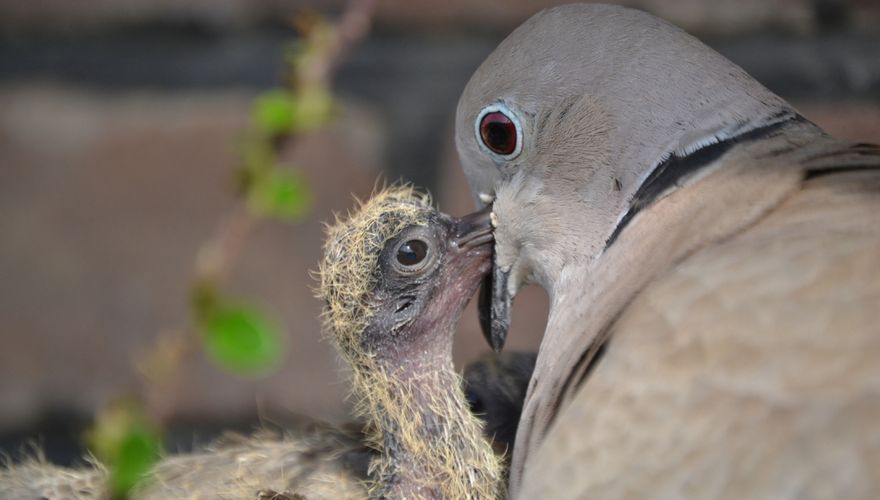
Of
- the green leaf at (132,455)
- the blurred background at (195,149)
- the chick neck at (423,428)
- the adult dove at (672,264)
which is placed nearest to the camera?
the green leaf at (132,455)

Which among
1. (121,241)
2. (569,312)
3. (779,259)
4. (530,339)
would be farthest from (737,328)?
(121,241)

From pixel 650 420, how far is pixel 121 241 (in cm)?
76

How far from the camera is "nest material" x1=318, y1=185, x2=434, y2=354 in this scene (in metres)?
0.69

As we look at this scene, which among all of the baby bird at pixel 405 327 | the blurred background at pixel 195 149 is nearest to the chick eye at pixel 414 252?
the baby bird at pixel 405 327

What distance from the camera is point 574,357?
0.62 metres

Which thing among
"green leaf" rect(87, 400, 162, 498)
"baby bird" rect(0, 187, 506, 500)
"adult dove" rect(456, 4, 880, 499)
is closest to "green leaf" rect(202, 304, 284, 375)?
"green leaf" rect(87, 400, 162, 498)

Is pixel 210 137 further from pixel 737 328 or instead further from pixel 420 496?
pixel 737 328

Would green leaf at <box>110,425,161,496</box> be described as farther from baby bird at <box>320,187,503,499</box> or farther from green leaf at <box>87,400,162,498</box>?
baby bird at <box>320,187,503,499</box>

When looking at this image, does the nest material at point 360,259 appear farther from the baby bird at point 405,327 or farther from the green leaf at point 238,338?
the green leaf at point 238,338

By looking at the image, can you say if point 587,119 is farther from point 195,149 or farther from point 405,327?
point 195,149

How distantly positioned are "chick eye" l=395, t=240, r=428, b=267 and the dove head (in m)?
0.05

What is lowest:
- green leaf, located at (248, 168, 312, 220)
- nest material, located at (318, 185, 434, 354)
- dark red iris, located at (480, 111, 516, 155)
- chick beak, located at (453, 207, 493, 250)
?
green leaf, located at (248, 168, 312, 220)

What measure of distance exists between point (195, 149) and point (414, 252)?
495 millimetres

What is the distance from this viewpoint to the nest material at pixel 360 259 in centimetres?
69
